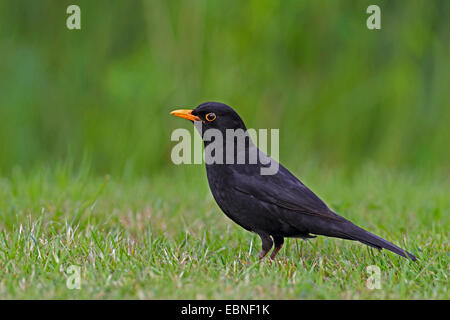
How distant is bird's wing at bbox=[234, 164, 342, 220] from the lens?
404 centimetres

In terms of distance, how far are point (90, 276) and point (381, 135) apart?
17.8ft

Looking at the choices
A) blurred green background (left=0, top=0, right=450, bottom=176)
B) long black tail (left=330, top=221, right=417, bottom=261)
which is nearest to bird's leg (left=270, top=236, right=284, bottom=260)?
long black tail (left=330, top=221, right=417, bottom=261)

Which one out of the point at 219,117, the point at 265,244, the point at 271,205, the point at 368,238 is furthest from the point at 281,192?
the point at 219,117

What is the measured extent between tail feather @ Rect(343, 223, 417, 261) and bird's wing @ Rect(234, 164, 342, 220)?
0.36 feet

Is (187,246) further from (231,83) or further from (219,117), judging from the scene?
(231,83)

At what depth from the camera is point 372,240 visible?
153 inches

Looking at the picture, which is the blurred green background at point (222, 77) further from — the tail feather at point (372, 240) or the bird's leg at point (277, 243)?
the tail feather at point (372, 240)

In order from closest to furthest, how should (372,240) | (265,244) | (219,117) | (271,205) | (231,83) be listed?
(372,240) < (271,205) < (265,244) < (219,117) < (231,83)

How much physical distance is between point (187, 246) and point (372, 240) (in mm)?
1166

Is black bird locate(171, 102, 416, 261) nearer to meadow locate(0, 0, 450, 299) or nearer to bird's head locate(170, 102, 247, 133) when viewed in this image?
bird's head locate(170, 102, 247, 133)

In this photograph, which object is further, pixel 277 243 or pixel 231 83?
pixel 231 83

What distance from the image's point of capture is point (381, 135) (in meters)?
8.18

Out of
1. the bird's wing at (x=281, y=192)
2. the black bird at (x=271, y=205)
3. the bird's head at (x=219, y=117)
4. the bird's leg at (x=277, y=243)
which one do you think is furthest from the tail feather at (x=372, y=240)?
the bird's head at (x=219, y=117)
